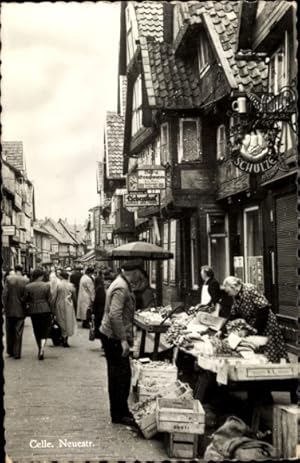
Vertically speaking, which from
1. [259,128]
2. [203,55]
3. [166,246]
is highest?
[203,55]

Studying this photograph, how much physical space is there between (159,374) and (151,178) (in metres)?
8.43

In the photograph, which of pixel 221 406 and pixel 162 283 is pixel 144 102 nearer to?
pixel 162 283

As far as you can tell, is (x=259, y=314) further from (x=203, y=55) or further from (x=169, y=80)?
(x=169, y=80)

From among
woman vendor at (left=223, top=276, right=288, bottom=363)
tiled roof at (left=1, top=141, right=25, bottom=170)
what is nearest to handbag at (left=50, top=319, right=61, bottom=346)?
tiled roof at (left=1, top=141, right=25, bottom=170)

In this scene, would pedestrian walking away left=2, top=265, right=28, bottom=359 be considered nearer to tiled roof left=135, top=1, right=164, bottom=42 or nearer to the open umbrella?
the open umbrella

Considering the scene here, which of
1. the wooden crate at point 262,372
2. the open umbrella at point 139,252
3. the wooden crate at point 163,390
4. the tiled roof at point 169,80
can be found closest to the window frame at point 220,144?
the tiled roof at point 169,80

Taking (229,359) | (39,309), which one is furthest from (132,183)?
Answer: (229,359)

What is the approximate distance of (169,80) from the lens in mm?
20438

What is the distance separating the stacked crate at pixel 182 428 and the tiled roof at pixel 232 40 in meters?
7.91

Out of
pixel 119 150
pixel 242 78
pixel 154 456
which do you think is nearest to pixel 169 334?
pixel 154 456

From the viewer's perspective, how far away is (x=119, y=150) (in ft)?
102

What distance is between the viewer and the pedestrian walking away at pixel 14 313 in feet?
46.6

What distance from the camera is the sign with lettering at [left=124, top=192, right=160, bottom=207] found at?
17.1 m

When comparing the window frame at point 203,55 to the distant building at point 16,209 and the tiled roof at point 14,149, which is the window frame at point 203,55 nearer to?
the distant building at point 16,209
